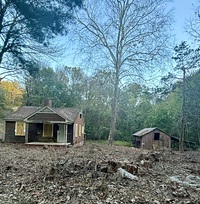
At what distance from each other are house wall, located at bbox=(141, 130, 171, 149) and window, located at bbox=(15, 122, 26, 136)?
1383 centimetres

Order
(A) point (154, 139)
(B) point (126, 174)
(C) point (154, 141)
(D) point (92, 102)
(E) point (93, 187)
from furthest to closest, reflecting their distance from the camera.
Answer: (D) point (92, 102) → (A) point (154, 139) → (C) point (154, 141) → (B) point (126, 174) → (E) point (93, 187)

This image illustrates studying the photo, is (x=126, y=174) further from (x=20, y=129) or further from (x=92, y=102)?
(x=92, y=102)

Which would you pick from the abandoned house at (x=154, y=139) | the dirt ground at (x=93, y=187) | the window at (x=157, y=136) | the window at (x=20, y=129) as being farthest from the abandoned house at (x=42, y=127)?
the dirt ground at (x=93, y=187)

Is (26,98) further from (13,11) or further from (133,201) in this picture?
(133,201)

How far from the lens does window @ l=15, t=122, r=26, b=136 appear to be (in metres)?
22.4

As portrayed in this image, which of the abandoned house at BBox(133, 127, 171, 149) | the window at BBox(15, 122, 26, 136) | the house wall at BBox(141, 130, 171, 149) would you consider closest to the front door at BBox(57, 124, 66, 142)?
the window at BBox(15, 122, 26, 136)


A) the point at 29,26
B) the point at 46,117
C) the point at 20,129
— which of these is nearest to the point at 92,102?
the point at 46,117

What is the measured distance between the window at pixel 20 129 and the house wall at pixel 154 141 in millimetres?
13829

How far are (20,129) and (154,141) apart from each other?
51.3 ft

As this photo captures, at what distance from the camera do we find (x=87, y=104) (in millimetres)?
34188

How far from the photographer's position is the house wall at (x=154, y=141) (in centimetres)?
2811

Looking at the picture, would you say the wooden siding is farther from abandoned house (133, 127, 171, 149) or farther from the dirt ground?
the dirt ground

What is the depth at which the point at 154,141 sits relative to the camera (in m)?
28.4

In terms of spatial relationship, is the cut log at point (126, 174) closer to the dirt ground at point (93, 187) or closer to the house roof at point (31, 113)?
the dirt ground at point (93, 187)
